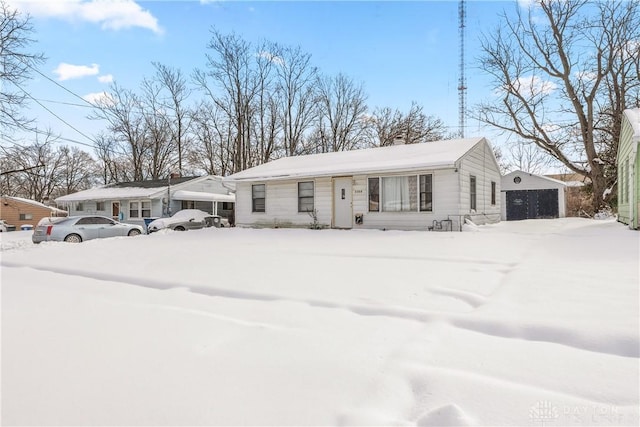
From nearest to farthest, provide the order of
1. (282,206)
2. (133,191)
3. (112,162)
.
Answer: (282,206), (133,191), (112,162)

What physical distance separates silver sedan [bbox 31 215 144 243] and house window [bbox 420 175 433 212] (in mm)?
12158

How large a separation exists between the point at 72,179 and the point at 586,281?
50.8 metres

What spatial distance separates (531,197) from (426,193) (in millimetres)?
12990

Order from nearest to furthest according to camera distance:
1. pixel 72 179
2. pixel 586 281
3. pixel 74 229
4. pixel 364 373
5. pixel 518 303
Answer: pixel 364 373, pixel 518 303, pixel 586 281, pixel 74 229, pixel 72 179

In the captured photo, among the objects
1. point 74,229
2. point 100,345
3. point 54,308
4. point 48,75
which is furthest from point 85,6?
point 100,345

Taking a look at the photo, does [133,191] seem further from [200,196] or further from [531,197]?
[531,197]

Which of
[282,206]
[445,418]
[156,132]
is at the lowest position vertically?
[445,418]

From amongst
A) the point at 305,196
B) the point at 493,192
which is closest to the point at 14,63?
the point at 305,196

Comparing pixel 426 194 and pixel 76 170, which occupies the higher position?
pixel 76 170

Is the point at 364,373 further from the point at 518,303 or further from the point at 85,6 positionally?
the point at 85,6

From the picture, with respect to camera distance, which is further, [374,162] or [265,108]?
[265,108]

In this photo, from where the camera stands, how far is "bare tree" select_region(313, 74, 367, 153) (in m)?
28.9

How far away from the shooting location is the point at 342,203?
42.8 feet

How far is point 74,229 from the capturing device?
13.0 m
